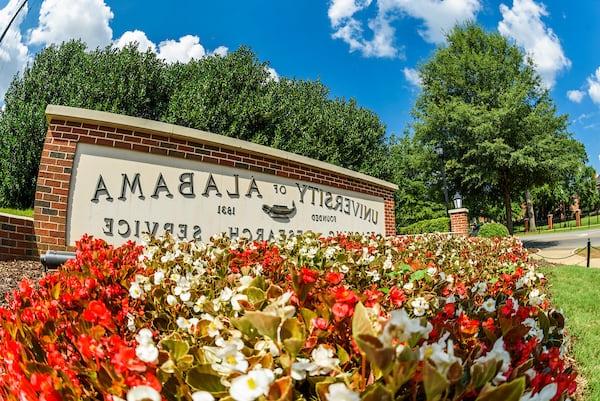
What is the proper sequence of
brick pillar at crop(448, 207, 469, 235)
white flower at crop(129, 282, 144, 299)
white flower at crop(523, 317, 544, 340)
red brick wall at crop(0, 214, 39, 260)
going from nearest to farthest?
1. white flower at crop(523, 317, 544, 340)
2. white flower at crop(129, 282, 144, 299)
3. red brick wall at crop(0, 214, 39, 260)
4. brick pillar at crop(448, 207, 469, 235)

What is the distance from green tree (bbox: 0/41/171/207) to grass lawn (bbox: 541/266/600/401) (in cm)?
1583

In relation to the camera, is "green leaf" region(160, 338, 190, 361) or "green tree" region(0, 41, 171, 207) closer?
"green leaf" region(160, 338, 190, 361)

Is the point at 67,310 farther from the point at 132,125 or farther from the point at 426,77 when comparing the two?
the point at 426,77

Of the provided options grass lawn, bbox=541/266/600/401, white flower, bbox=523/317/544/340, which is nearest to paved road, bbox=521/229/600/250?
grass lawn, bbox=541/266/600/401

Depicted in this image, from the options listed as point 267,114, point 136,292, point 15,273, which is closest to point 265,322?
point 136,292

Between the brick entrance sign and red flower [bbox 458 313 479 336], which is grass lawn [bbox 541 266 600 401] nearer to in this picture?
red flower [bbox 458 313 479 336]

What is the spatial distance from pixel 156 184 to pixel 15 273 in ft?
4.94

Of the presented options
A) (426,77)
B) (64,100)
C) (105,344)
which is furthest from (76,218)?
(426,77)

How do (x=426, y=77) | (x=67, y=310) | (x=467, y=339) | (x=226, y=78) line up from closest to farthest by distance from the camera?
(x=467, y=339) → (x=67, y=310) → (x=226, y=78) → (x=426, y=77)

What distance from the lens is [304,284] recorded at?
134 cm

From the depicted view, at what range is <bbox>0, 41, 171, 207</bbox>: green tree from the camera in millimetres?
17828

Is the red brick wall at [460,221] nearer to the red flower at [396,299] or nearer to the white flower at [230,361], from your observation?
the red flower at [396,299]

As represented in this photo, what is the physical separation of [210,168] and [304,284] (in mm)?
4178

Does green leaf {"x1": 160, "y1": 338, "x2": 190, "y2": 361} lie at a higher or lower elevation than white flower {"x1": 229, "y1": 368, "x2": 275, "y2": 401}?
higher
